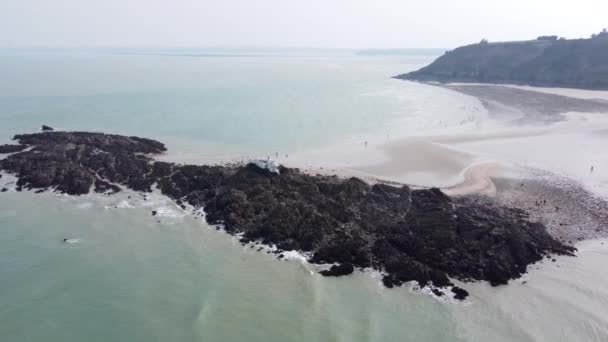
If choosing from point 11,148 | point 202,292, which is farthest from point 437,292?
point 11,148

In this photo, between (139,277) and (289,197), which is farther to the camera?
(289,197)

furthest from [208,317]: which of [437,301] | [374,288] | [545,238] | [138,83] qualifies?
[138,83]

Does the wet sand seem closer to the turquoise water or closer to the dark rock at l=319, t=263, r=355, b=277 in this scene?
the turquoise water

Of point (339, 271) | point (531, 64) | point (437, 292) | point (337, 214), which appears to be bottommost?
point (437, 292)

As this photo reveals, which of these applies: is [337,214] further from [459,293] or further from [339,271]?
[459,293]

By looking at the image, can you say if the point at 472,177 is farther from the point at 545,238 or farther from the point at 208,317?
the point at 208,317

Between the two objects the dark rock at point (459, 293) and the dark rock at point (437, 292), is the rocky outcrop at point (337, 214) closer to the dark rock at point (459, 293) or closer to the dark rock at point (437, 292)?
the dark rock at point (459, 293)
